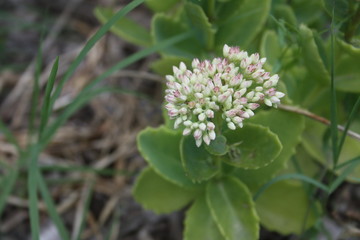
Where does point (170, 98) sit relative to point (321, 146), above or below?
above

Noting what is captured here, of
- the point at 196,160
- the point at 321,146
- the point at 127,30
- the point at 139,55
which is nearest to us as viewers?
the point at 196,160

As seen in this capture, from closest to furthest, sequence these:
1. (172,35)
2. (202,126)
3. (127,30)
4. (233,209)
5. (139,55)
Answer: (202,126)
(233,209)
(139,55)
(172,35)
(127,30)

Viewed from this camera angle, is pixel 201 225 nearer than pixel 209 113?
No

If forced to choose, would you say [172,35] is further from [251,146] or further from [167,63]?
[251,146]

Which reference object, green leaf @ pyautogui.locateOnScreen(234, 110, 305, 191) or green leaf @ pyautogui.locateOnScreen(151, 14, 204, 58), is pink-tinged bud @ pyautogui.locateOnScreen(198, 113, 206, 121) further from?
green leaf @ pyautogui.locateOnScreen(151, 14, 204, 58)

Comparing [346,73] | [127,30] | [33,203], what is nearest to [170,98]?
[33,203]

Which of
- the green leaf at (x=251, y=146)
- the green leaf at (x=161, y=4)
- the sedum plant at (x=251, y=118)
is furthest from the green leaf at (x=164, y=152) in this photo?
the green leaf at (x=161, y=4)
